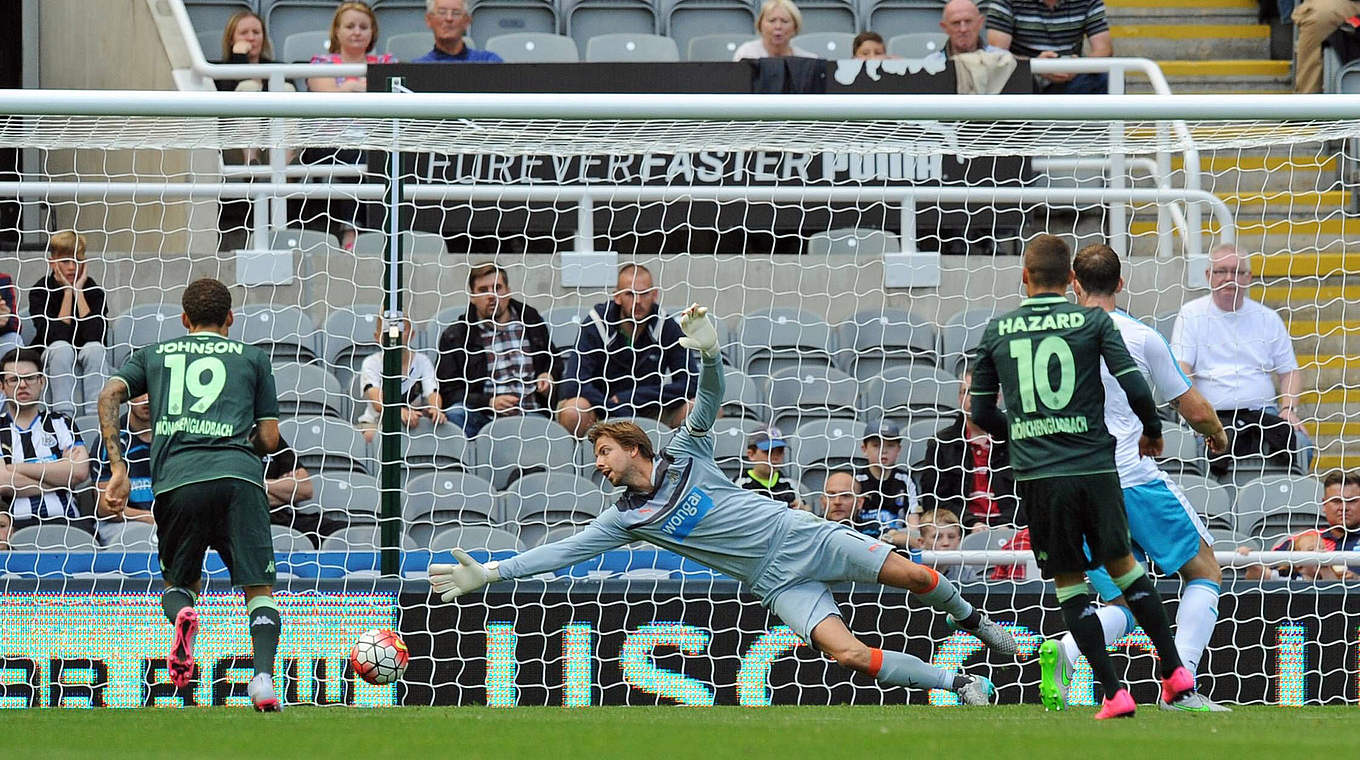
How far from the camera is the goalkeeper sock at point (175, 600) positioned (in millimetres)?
6379

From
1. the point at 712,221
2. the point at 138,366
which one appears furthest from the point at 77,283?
the point at 712,221

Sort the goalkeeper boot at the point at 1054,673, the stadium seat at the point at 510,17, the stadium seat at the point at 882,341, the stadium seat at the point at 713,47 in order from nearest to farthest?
the goalkeeper boot at the point at 1054,673, the stadium seat at the point at 882,341, the stadium seat at the point at 713,47, the stadium seat at the point at 510,17

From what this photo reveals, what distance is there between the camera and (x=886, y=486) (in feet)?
26.4

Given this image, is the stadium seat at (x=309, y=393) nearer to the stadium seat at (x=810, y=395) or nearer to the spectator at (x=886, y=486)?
the stadium seat at (x=810, y=395)

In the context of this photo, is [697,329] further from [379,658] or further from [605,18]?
[605,18]

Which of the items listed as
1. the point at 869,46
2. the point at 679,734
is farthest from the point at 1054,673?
the point at 869,46

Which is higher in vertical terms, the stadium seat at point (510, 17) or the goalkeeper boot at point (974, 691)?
the stadium seat at point (510, 17)

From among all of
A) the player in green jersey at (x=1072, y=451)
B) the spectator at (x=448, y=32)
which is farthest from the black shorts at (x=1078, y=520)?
the spectator at (x=448, y=32)

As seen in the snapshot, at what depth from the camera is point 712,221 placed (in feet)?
31.1

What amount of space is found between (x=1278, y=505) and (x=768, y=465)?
2.24m

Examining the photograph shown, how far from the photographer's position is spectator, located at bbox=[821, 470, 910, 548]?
788cm

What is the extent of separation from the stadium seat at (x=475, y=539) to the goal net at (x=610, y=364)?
1 centimetres

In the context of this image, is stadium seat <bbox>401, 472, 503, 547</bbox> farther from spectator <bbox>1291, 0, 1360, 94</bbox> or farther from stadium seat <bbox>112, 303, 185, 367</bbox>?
spectator <bbox>1291, 0, 1360, 94</bbox>

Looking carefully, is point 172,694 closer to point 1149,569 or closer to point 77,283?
point 77,283
